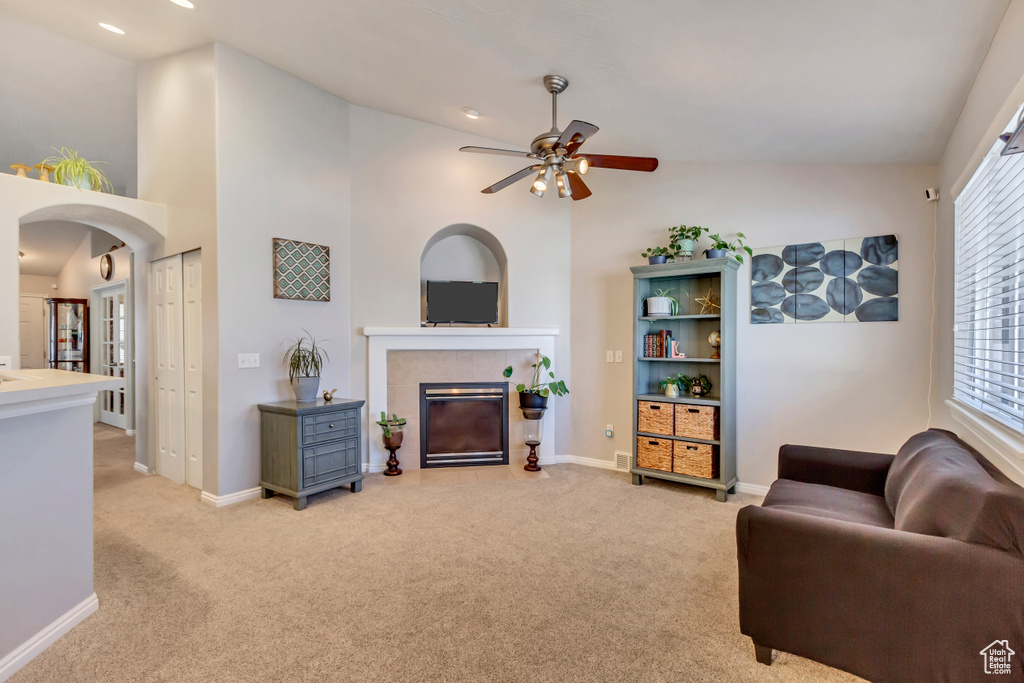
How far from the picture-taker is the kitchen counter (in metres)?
1.71

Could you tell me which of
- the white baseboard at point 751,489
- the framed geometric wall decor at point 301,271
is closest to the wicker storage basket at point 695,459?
the white baseboard at point 751,489

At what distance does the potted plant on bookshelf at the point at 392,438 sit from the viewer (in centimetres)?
425

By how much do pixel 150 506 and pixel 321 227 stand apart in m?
2.48

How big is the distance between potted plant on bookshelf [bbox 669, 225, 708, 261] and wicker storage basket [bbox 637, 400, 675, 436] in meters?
1.24

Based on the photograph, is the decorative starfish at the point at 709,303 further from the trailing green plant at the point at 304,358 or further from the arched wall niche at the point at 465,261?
the trailing green plant at the point at 304,358

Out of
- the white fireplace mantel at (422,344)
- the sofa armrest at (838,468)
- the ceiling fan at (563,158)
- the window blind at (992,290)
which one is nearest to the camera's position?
the window blind at (992,290)

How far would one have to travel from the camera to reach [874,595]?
5.13 feet

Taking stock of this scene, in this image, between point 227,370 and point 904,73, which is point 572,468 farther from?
point 904,73

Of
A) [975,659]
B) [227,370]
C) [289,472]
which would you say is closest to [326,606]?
[289,472]

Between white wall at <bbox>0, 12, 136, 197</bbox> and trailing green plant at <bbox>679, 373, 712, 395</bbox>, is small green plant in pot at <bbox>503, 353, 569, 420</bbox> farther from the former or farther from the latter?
white wall at <bbox>0, 12, 136, 197</bbox>

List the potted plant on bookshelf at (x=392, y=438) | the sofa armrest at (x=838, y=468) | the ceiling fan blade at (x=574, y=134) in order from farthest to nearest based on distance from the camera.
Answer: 1. the potted plant on bookshelf at (x=392, y=438)
2. the sofa armrest at (x=838, y=468)
3. the ceiling fan blade at (x=574, y=134)

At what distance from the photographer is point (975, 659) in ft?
4.70

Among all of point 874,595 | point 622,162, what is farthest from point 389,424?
point 874,595

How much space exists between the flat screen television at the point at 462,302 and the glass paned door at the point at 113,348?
4552mm
